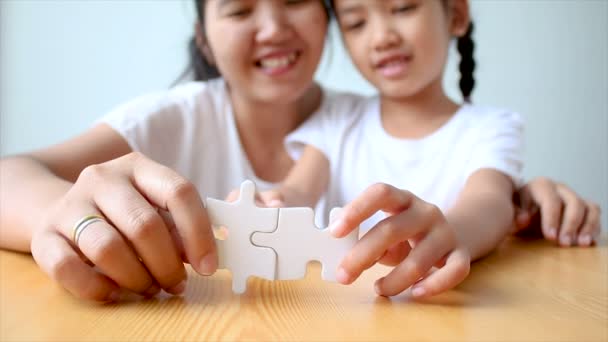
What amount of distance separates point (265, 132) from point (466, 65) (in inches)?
23.1

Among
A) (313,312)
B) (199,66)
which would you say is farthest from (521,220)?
(199,66)

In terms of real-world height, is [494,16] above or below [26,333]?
below

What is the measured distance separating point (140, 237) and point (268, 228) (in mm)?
131

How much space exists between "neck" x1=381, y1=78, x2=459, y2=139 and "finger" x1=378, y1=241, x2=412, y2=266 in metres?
0.77

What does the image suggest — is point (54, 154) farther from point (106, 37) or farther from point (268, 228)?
point (106, 37)

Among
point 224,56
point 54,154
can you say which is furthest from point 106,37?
point 54,154

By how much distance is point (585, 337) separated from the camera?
52 cm

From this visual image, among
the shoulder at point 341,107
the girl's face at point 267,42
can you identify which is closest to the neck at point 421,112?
the shoulder at point 341,107

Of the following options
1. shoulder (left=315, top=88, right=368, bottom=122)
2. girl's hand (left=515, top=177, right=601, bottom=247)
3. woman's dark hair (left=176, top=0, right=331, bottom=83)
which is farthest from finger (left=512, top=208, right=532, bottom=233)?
woman's dark hair (left=176, top=0, right=331, bottom=83)

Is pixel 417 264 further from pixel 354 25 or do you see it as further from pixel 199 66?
pixel 199 66

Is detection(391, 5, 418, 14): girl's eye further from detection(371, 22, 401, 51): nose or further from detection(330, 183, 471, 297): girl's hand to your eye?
detection(330, 183, 471, 297): girl's hand

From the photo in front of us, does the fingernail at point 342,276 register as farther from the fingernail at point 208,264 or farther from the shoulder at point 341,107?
the shoulder at point 341,107

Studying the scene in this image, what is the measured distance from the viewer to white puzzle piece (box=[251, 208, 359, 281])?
0.63 meters

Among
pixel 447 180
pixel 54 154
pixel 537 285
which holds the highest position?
pixel 54 154
